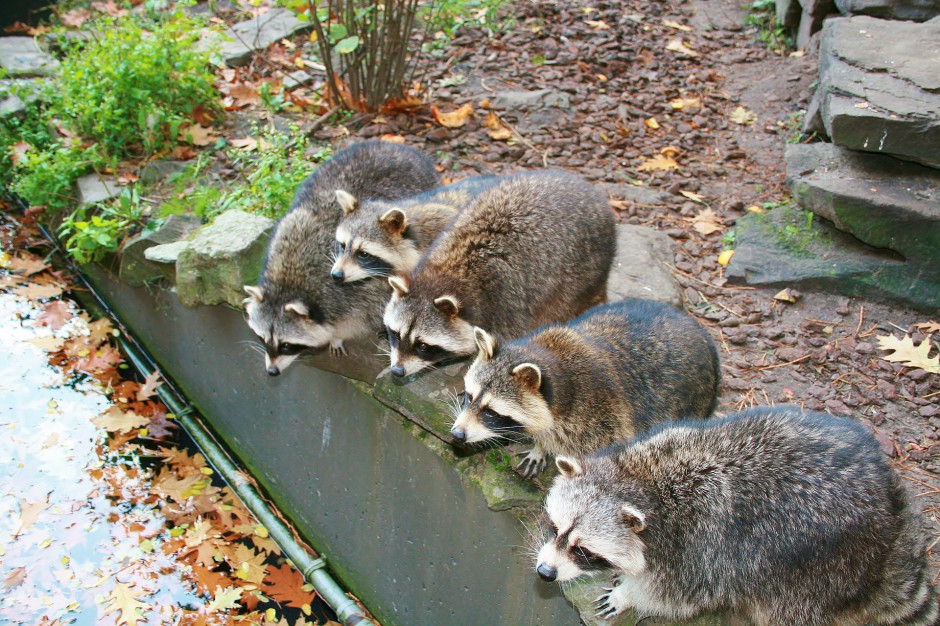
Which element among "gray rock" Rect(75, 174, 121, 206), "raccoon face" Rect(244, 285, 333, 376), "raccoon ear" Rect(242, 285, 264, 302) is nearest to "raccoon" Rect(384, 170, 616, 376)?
"raccoon face" Rect(244, 285, 333, 376)

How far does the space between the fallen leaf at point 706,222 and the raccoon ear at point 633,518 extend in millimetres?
2744

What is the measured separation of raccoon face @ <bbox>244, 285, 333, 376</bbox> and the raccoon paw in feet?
0.18

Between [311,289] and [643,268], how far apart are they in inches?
69.1

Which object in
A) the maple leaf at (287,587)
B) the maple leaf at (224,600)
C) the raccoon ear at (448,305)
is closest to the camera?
the raccoon ear at (448,305)

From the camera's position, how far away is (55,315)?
508cm

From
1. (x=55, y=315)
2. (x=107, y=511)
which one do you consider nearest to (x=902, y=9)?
(x=107, y=511)

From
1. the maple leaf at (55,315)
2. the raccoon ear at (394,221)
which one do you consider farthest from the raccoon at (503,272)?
the maple leaf at (55,315)

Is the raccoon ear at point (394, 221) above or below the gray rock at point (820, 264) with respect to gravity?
above

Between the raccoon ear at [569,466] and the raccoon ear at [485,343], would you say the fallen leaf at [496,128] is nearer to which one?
the raccoon ear at [485,343]

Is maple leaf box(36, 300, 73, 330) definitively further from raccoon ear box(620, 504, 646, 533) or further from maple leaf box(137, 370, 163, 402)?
raccoon ear box(620, 504, 646, 533)

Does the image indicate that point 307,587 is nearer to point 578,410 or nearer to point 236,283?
point 236,283

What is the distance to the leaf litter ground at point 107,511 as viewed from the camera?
368 cm

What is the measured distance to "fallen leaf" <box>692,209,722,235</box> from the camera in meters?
4.70

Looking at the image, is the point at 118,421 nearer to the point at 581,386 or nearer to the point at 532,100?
the point at 581,386
